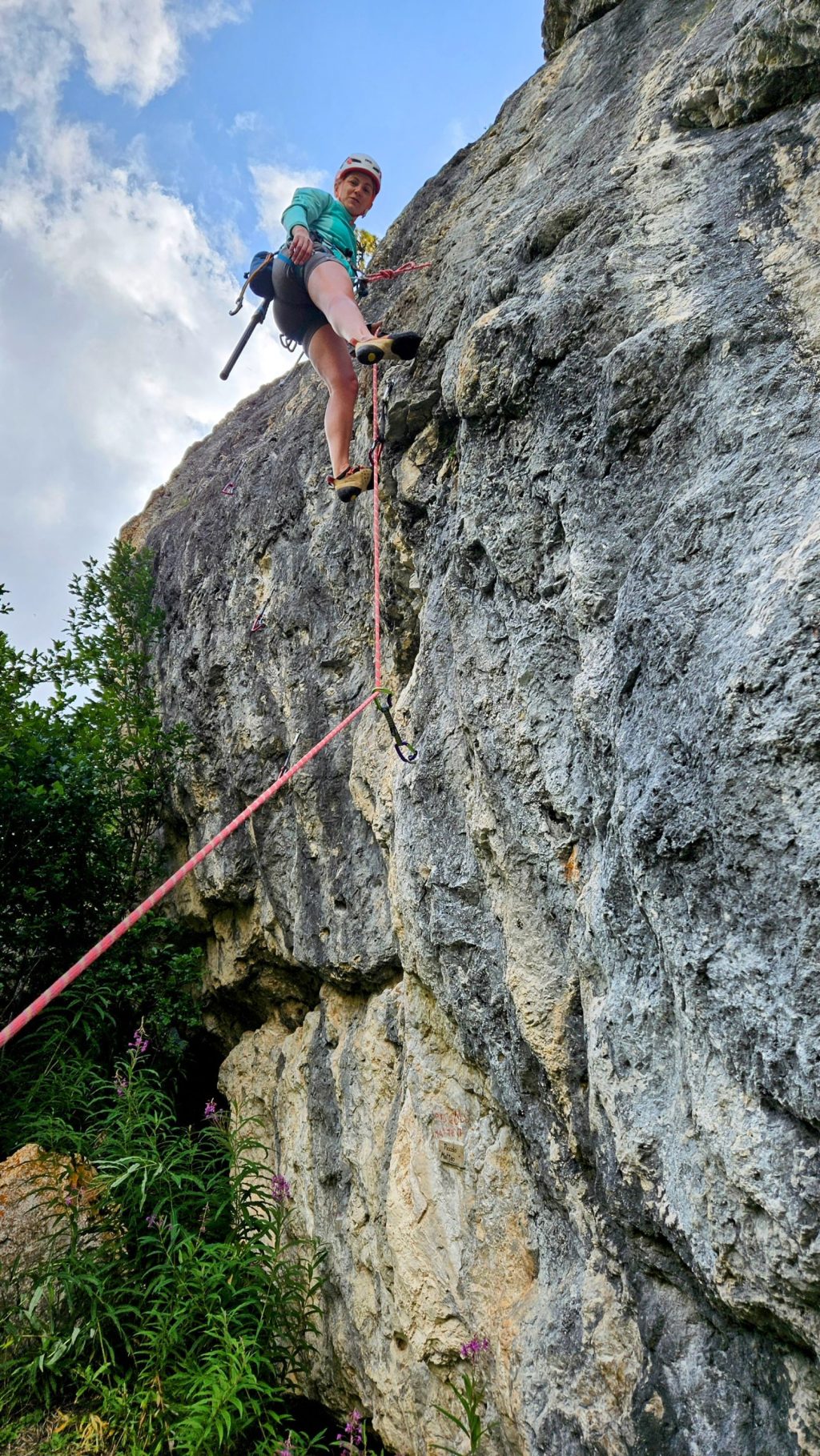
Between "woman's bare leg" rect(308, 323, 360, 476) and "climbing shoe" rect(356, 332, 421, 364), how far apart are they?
3.13ft

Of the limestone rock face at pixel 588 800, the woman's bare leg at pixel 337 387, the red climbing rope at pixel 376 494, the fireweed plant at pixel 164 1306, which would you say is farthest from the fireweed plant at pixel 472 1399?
the woman's bare leg at pixel 337 387

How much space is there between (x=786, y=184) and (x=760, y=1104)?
266 cm

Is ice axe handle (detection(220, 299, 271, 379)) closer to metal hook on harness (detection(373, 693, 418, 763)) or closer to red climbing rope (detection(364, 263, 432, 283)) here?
red climbing rope (detection(364, 263, 432, 283))

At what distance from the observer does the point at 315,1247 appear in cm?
450

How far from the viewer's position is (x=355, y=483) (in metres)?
4.94

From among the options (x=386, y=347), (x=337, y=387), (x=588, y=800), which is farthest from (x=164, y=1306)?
(x=337, y=387)

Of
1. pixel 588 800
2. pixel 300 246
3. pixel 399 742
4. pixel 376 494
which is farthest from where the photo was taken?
pixel 300 246

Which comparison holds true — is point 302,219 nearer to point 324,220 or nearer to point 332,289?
point 324,220

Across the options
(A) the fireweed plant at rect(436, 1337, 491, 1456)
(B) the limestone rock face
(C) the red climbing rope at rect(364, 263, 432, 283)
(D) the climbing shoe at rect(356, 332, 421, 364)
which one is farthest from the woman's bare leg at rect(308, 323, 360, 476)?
(A) the fireweed plant at rect(436, 1337, 491, 1456)

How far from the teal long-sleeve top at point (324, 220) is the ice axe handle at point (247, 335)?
1.62 feet

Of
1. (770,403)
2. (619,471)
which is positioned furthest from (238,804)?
(770,403)

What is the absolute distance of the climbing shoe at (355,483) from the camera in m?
4.93

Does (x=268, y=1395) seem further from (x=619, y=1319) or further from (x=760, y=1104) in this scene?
(x=760, y=1104)

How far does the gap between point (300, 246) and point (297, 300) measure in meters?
0.35
